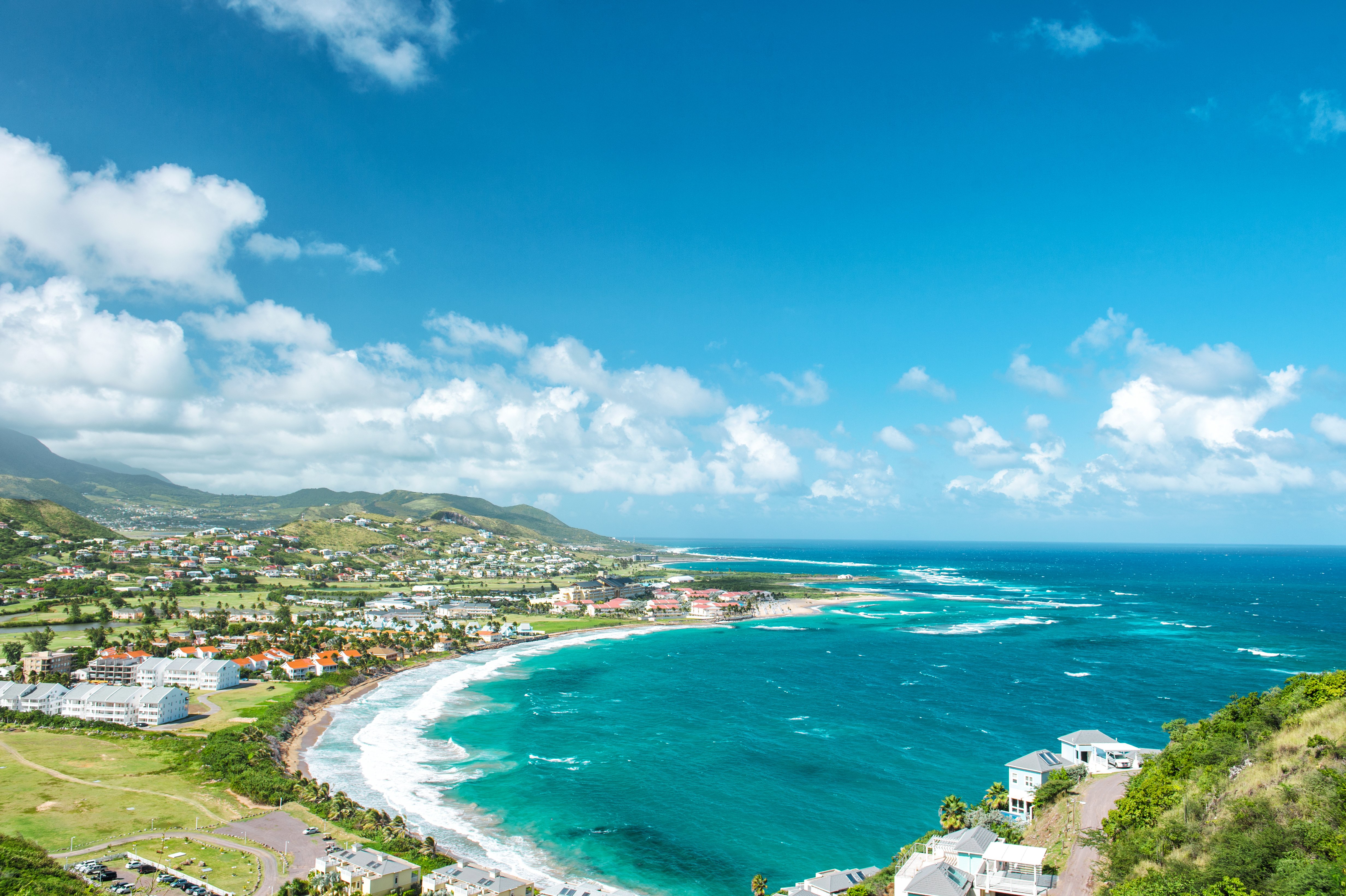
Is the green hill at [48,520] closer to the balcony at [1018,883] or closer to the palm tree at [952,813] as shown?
the palm tree at [952,813]

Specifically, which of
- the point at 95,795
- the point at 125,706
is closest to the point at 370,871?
the point at 95,795

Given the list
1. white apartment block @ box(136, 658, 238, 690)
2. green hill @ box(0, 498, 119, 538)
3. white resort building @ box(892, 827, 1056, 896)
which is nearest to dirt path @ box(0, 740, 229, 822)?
white apartment block @ box(136, 658, 238, 690)

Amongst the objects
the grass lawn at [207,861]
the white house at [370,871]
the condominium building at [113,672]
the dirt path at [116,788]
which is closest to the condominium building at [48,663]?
the condominium building at [113,672]

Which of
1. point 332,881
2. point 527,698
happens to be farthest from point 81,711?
point 332,881

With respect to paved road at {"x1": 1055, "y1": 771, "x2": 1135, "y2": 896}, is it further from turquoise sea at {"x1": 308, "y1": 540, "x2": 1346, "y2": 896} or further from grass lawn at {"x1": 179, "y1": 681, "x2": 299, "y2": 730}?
grass lawn at {"x1": 179, "y1": 681, "x2": 299, "y2": 730}

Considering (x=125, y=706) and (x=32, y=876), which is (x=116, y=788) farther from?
(x=125, y=706)
